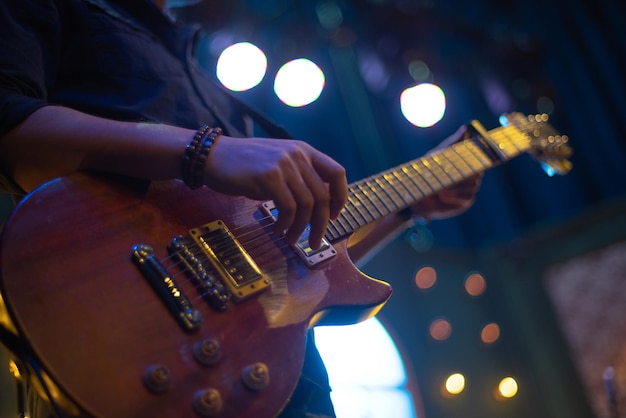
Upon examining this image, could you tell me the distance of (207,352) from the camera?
2.58 feet

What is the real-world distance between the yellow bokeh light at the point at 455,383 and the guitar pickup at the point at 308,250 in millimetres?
2217

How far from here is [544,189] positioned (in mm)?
4051

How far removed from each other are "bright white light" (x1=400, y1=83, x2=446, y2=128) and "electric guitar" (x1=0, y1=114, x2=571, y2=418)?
2.95 m

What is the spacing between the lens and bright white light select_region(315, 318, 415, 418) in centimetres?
264

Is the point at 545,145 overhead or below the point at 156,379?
overhead

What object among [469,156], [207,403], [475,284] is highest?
[469,156]

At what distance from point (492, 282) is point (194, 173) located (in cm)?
305

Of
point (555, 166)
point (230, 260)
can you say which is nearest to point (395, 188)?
point (230, 260)

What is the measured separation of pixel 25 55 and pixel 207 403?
2.23 ft

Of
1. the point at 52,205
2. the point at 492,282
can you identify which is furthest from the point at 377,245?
the point at 492,282

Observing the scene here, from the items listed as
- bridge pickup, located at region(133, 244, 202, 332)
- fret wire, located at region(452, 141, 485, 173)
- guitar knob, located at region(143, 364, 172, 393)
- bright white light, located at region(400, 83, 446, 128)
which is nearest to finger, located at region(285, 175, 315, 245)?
bridge pickup, located at region(133, 244, 202, 332)

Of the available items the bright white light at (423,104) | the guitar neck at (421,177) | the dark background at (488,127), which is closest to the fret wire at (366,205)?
the guitar neck at (421,177)

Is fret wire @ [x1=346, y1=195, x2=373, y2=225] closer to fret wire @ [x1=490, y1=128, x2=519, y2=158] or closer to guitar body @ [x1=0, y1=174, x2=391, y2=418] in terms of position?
guitar body @ [x1=0, y1=174, x2=391, y2=418]

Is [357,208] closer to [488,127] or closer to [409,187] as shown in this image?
[409,187]
